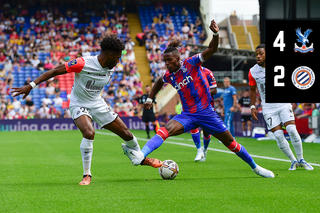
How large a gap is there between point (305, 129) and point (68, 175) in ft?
37.4

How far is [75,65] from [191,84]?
6.41ft

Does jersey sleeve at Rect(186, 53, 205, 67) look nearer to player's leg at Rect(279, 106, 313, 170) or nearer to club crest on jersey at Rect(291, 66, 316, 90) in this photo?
player's leg at Rect(279, 106, 313, 170)

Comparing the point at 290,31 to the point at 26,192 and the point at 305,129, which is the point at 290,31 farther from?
the point at 26,192

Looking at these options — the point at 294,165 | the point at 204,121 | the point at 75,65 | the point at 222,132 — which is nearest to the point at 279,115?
the point at 294,165

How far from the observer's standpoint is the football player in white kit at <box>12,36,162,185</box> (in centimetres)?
670

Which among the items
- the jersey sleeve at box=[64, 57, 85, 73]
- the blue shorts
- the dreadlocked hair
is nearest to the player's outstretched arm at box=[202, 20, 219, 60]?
the dreadlocked hair

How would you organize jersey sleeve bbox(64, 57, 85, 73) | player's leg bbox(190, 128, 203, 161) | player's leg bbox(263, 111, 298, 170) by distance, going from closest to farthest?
jersey sleeve bbox(64, 57, 85, 73)
player's leg bbox(263, 111, 298, 170)
player's leg bbox(190, 128, 203, 161)

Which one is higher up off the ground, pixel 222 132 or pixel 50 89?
pixel 222 132

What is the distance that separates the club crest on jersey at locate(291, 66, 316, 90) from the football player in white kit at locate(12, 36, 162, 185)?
21.5 ft

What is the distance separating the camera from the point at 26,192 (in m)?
5.87

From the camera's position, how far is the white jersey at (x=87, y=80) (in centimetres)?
670

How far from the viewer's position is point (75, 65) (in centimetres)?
660

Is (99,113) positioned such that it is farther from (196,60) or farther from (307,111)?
(307,111)

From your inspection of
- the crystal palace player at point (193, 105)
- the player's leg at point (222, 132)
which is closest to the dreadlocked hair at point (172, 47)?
the crystal palace player at point (193, 105)
